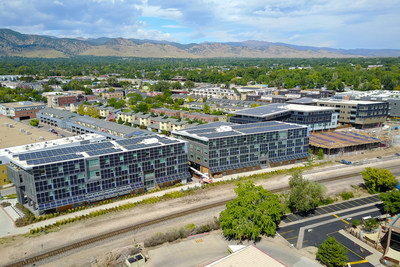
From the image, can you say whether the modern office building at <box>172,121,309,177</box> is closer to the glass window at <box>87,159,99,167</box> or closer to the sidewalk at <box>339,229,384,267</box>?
the glass window at <box>87,159,99,167</box>

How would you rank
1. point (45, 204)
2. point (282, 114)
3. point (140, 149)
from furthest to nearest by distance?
1. point (282, 114)
2. point (140, 149)
3. point (45, 204)

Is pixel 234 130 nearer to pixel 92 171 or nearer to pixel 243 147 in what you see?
pixel 243 147

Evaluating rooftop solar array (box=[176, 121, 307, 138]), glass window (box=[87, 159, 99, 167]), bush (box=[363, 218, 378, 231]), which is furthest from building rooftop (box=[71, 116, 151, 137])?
bush (box=[363, 218, 378, 231])

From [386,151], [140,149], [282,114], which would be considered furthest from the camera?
[282,114]

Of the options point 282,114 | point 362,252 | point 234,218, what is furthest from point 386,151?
point 234,218

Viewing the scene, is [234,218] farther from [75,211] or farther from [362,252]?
[75,211]

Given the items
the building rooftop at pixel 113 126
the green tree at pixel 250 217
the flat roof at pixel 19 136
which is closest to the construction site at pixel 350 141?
the green tree at pixel 250 217

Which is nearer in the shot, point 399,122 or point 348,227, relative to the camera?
point 348,227

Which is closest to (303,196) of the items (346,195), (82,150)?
(346,195)
